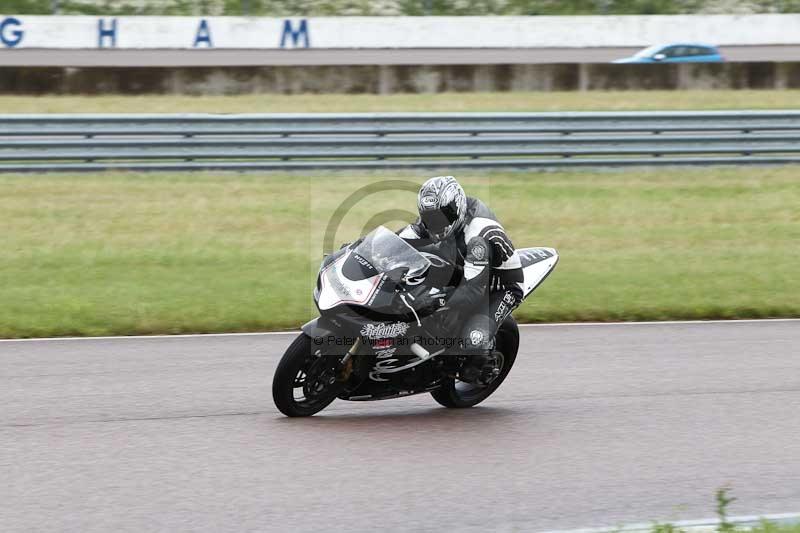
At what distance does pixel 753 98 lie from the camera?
82.5ft

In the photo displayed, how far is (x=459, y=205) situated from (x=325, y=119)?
398 inches

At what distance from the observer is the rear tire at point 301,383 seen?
6.88 metres

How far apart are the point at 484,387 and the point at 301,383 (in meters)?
1.52

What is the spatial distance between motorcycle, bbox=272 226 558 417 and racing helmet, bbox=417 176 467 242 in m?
0.22

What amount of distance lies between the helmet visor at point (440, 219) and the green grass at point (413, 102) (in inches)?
618

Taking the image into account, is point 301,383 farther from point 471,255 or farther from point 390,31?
point 390,31

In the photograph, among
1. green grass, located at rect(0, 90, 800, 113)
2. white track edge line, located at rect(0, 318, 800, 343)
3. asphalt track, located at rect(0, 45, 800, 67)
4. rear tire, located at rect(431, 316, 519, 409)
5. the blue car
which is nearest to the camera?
rear tire, located at rect(431, 316, 519, 409)

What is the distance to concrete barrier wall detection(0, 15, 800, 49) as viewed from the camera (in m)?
32.5

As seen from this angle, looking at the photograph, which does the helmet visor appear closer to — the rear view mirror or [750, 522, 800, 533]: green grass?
the rear view mirror

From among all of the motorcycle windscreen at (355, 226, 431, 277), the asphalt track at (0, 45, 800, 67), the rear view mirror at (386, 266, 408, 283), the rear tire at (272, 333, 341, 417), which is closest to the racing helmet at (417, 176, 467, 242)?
the motorcycle windscreen at (355, 226, 431, 277)

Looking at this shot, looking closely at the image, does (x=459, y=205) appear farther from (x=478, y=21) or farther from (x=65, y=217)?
(x=478, y=21)

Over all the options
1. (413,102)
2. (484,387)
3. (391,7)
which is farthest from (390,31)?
(484,387)

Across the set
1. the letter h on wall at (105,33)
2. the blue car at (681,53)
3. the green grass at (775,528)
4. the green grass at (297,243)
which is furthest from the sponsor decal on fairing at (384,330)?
the letter h on wall at (105,33)

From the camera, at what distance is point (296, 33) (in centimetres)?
3331
